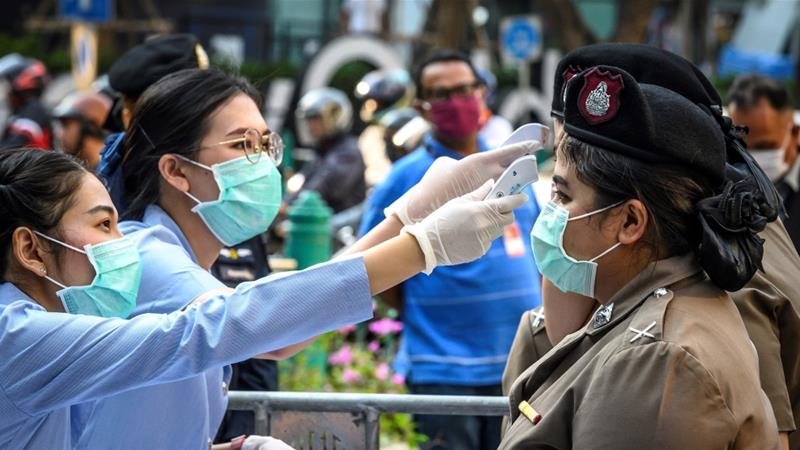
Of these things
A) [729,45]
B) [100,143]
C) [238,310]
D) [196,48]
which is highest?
[238,310]

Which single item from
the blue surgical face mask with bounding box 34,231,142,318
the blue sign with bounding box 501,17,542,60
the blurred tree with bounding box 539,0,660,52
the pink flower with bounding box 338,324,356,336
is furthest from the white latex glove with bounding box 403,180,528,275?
the blurred tree with bounding box 539,0,660,52

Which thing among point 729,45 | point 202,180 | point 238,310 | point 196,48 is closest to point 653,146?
point 238,310

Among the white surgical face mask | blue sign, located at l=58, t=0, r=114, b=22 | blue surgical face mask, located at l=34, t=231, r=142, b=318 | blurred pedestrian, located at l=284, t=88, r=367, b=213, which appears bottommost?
blue sign, located at l=58, t=0, r=114, b=22

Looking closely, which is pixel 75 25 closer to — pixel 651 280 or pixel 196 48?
pixel 196 48

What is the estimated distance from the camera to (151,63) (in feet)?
15.2

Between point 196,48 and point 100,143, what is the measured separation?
299cm

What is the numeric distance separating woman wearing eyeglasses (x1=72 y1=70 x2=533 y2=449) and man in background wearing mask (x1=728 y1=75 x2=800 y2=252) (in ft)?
8.99

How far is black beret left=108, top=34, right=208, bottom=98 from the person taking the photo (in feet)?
15.1

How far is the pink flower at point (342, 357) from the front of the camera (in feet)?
25.7

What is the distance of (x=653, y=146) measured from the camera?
255cm

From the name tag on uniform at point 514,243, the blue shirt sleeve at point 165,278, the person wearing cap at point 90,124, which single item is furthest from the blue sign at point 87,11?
the blue shirt sleeve at point 165,278

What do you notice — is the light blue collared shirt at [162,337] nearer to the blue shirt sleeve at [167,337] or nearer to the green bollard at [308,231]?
the blue shirt sleeve at [167,337]

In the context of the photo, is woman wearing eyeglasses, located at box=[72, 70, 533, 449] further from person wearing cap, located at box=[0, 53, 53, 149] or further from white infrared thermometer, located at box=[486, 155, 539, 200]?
person wearing cap, located at box=[0, 53, 53, 149]

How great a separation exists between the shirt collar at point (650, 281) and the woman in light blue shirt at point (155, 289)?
12.1 inches
